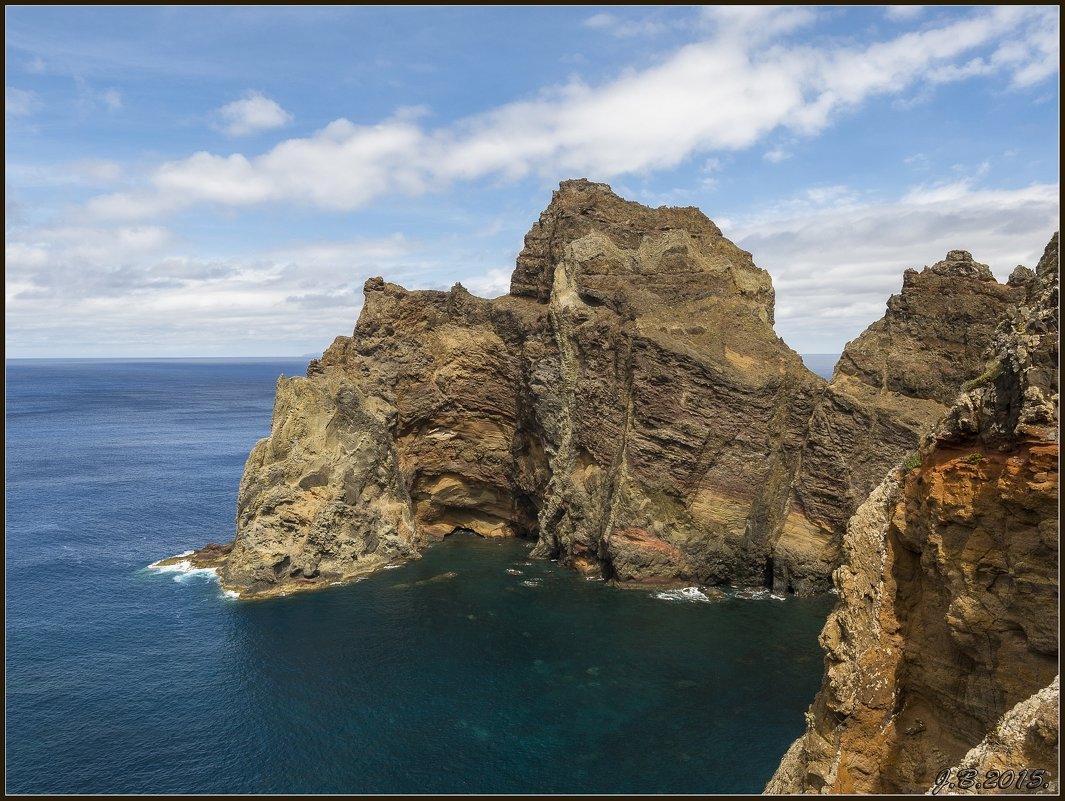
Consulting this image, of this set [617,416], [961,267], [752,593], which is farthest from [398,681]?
[961,267]

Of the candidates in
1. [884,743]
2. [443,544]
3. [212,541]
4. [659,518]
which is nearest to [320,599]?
[443,544]

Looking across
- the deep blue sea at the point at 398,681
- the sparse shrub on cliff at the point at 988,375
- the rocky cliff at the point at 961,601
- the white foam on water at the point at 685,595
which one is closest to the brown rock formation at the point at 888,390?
the white foam on water at the point at 685,595

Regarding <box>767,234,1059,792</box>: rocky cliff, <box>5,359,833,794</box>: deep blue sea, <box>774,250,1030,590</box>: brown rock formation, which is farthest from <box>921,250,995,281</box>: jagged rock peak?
<box>767,234,1059,792</box>: rocky cliff

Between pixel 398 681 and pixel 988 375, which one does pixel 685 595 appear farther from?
pixel 988 375

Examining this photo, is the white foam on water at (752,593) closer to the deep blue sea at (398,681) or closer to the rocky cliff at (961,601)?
the deep blue sea at (398,681)

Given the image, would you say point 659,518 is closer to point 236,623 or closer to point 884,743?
point 236,623

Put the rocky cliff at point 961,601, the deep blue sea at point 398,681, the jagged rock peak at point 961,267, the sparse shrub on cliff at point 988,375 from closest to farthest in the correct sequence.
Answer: the rocky cliff at point 961,601 → the sparse shrub on cliff at point 988,375 → the deep blue sea at point 398,681 → the jagged rock peak at point 961,267
